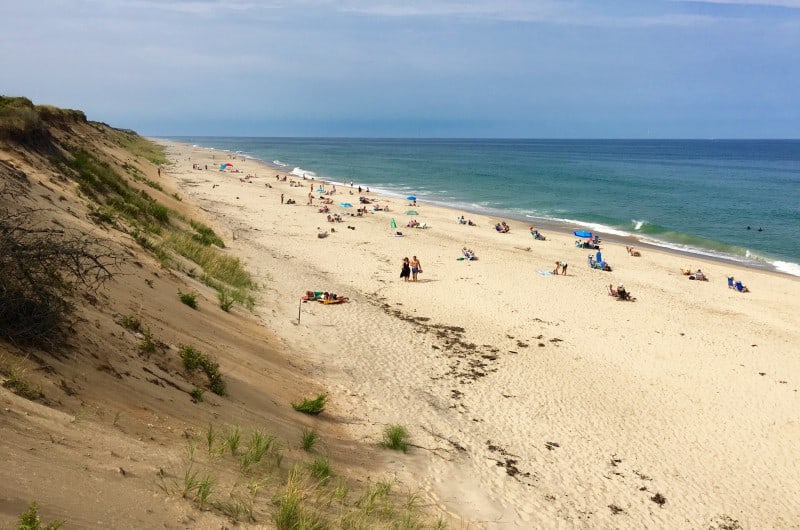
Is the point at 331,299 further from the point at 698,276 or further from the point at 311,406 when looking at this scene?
the point at 698,276

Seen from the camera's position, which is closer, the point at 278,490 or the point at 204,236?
the point at 278,490

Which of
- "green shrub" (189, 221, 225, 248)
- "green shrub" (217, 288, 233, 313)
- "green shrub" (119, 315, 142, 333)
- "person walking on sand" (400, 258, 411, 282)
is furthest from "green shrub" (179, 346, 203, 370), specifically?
"person walking on sand" (400, 258, 411, 282)

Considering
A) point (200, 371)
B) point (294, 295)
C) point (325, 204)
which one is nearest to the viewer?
point (200, 371)

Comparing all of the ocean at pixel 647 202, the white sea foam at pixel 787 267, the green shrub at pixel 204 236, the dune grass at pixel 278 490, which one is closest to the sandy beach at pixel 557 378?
the green shrub at pixel 204 236

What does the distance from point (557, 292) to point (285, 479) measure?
1549 cm

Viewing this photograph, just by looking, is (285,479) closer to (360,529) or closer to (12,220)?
(360,529)

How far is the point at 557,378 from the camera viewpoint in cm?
1198

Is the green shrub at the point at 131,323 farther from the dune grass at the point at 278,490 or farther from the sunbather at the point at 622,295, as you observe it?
the sunbather at the point at 622,295

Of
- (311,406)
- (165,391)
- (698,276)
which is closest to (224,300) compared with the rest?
(311,406)

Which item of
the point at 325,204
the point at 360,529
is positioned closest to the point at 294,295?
the point at 360,529

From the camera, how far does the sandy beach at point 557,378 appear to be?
7840mm

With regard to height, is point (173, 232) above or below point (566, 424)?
above

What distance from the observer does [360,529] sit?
492 cm

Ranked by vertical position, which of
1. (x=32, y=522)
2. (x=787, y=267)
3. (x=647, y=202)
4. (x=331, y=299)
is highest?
(x=647, y=202)
